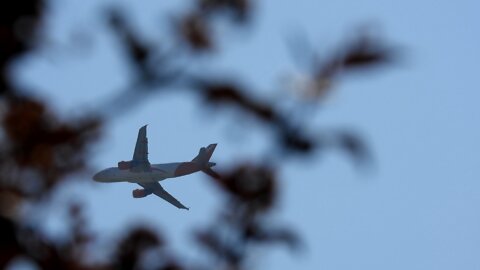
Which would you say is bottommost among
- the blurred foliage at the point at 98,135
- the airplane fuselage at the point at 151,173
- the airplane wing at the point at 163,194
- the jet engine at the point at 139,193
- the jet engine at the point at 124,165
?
the blurred foliage at the point at 98,135

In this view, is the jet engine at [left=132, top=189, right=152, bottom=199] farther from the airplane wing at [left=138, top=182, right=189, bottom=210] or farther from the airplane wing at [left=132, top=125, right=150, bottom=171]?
the airplane wing at [left=132, top=125, right=150, bottom=171]

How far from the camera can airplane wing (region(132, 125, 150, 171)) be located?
52875 mm

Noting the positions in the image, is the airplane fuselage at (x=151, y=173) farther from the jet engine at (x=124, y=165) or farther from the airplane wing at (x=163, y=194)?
the airplane wing at (x=163, y=194)

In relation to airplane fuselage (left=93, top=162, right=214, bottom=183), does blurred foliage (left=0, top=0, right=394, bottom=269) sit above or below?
below

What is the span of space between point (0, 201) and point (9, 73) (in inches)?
37.8

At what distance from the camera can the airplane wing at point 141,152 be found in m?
52.9

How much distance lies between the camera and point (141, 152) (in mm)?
52875

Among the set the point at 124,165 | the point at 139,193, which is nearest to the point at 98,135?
the point at 124,165

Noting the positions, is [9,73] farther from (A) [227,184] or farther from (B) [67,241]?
(A) [227,184]

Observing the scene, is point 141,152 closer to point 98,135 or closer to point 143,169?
point 143,169

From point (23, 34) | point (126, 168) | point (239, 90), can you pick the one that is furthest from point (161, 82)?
point (126, 168)

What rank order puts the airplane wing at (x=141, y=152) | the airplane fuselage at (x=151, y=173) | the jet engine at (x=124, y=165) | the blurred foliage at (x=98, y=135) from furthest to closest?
the airplane wing at (x=141, y=152), the airplane fuselage at (x=151, y=173), the jet engine at (x=124, y=165), the blurred foliage at (x=98, y=135)

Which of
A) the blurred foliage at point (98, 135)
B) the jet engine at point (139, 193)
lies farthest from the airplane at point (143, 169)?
the blurred foliage at point (98, 135)

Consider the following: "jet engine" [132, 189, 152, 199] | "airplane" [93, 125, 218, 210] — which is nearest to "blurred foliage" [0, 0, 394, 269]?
"airplane" [93, 125, 218, 210]
